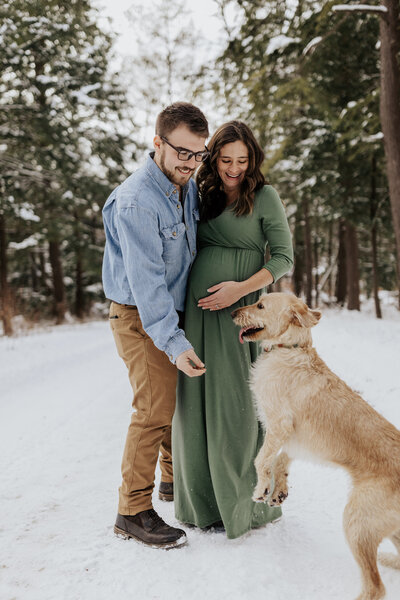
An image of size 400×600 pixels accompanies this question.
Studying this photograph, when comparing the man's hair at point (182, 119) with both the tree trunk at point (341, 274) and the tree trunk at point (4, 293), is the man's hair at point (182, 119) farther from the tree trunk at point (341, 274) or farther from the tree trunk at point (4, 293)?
the tree trunk at point (341, 274)

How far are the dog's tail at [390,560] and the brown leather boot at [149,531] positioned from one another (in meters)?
1.13

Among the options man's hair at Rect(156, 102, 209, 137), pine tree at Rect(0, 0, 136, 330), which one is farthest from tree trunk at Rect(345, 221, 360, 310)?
man's hair at Rect(156, 102, 209, 137)

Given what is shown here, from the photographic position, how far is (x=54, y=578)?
248cm

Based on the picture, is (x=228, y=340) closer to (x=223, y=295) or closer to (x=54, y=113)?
(x=223, y=295)

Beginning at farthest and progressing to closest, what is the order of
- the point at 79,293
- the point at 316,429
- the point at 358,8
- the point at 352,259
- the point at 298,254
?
the point at 298,254
the point at 79,293
the point at 352,259
the point at 358,8
the point at 316,429

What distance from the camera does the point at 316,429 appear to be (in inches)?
95.3

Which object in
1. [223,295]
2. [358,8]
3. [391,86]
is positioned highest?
[358,8]

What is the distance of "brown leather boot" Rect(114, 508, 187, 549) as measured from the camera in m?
2.71

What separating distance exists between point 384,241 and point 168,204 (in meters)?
20.2

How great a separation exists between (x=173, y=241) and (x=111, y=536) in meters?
1.94

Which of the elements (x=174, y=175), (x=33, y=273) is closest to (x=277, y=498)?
(x=174, y=175)

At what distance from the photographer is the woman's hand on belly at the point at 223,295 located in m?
2.73

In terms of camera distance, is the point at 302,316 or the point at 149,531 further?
the point at 149,531

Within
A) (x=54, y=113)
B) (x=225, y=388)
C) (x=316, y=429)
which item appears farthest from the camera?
(x=54, y=113)
